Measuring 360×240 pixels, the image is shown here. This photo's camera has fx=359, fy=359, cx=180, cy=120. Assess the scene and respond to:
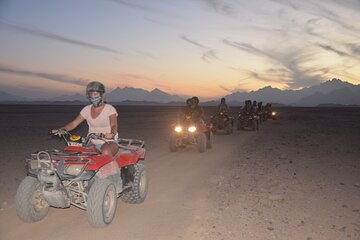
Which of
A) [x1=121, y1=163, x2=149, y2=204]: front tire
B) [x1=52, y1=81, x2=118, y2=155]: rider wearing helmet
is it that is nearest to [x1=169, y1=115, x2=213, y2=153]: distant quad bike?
[x1=121, y1=163, x2=149, y2=204]: front tire

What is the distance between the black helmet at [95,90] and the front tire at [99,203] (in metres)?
1.54

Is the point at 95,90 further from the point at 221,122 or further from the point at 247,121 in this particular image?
the point at 247,121

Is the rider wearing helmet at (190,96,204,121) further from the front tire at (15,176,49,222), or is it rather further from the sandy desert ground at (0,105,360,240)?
the front tire at (15,176,49,222)

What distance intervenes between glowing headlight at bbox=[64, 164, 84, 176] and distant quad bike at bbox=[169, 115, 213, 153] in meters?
8.90

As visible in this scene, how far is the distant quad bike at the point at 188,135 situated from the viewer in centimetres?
1446

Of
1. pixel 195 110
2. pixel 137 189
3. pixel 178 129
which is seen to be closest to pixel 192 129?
pixel 178 129

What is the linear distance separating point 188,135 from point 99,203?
361 inches

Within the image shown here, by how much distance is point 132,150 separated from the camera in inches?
287

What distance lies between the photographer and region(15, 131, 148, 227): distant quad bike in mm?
5652

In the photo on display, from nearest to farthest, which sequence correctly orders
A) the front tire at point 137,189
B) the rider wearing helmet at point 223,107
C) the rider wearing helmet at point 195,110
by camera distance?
the front tire at point 137,189, the rider wearing helmet at point 195,110, the rider wearing helmet at point 223,107

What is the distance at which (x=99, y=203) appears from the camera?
223 inches

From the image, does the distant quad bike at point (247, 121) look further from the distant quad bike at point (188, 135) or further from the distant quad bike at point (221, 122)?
the distant quad bike at point (188, 135)

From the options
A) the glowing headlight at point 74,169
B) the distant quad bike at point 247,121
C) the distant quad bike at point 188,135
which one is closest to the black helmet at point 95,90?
the glowing headlight at point 74,169

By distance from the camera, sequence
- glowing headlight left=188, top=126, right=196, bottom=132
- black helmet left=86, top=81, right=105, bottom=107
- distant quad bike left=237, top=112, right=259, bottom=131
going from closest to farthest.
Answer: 1. black helmet left=86, top=81, right=105, bottom=107
2. glowing headlight left=188, top=126, right=196, bottom=132
3. distant quad bike left=237, top=112, right=259, bottom=131
